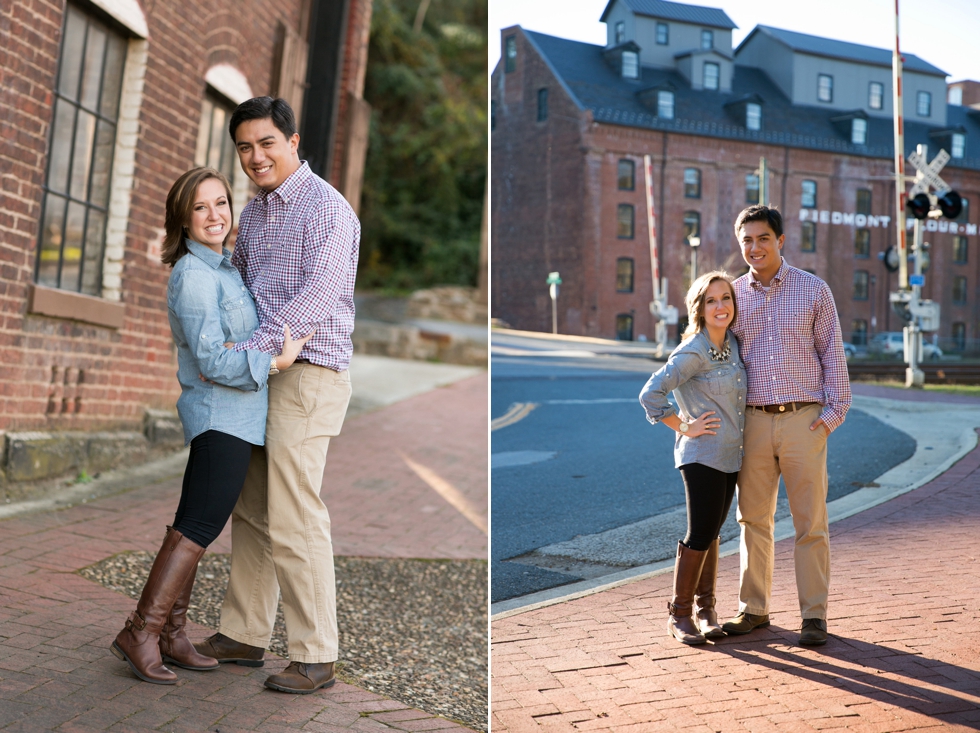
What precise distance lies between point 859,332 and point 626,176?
3.19 ft

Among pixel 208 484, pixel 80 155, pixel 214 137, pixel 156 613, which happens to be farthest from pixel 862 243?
pixel 214 137

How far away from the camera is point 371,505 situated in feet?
23.1

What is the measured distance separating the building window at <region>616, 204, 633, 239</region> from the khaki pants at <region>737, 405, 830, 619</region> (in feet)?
2.47

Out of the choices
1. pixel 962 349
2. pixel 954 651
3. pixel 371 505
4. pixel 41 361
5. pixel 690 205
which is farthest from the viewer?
A: pixel 371 505

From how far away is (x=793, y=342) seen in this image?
3.21m

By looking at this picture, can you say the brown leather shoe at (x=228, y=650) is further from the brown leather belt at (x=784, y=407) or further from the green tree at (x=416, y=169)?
the green tree at (x=416, y=169)

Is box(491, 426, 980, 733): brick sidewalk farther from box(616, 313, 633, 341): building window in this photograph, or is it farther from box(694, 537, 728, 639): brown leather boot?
box(616, 313, 633, 341): building window

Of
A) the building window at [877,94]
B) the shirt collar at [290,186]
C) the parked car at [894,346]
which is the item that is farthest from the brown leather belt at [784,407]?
the shirt collar at [290,186]

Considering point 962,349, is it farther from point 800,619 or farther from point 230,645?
point 230,645

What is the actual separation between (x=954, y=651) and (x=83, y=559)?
376cm

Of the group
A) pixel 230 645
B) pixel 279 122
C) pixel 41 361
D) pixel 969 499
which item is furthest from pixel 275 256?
pixel 41 361

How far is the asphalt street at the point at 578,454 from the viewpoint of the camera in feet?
10.4

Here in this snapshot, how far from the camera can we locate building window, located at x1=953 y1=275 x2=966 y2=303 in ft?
10.3

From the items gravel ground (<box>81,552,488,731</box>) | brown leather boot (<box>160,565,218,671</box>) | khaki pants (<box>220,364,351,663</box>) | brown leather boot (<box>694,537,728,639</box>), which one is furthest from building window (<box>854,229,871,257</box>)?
brown leather boot (<box>160,565,218,671</box>)
